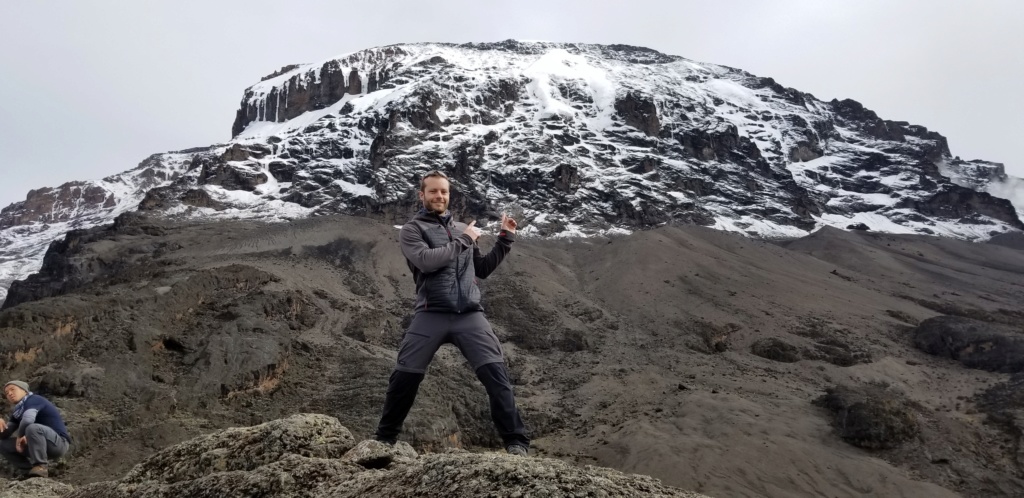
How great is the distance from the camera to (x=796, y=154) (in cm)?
10312

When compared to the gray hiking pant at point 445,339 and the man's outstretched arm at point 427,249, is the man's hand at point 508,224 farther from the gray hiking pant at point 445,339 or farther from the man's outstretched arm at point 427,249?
the gray hiking pant at point 445,339

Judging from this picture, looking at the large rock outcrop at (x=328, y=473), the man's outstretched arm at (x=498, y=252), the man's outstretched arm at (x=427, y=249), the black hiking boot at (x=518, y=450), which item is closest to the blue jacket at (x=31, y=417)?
the large rock outcrop at (x=328, y=473)

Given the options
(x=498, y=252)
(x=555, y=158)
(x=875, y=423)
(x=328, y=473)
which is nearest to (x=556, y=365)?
(x=875, y=423)

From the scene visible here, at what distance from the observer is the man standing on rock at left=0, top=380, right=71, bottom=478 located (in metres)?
5.61

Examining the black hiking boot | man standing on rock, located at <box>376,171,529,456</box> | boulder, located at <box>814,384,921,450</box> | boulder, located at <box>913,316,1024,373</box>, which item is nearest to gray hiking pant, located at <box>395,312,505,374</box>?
man standing on rock, located at <box>376,171,529,456</box>

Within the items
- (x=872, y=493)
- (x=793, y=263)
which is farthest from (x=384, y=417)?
(x=793, y=263)

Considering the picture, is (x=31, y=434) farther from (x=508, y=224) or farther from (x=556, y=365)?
(x=556, y=365)

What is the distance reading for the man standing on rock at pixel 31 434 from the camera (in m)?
5.61

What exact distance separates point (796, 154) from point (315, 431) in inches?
4435

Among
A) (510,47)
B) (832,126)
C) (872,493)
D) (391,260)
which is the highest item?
(510,47)

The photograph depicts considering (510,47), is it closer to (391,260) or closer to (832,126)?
(832,126)

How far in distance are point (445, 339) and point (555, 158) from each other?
73.7 m

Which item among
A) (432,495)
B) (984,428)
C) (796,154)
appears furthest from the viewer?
(796,154)

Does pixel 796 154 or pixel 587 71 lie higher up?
pixel 587 71
